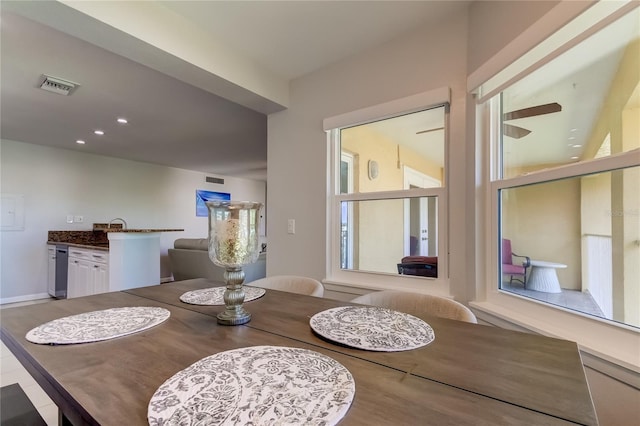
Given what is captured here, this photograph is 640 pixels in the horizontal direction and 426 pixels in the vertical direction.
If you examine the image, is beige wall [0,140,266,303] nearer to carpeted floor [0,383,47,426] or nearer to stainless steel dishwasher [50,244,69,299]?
stainless steel dishwasher [50,244,69,299]

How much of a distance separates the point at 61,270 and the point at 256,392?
5146mm

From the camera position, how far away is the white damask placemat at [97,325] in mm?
911

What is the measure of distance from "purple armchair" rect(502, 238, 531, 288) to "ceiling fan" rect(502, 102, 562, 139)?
565 millimetres

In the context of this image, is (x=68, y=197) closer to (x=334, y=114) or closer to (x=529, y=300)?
(x=334, y=114)

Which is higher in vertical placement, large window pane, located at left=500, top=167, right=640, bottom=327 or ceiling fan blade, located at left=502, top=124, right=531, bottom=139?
ceiling fan blade, located at left=502, top=124, right=531, bottom=139

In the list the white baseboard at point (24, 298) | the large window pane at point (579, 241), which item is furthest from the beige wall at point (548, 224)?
the white baseboard at point (24, 298)

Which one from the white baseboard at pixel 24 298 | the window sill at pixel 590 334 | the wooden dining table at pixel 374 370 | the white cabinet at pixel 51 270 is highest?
the wooden dining table at pixel 374 370

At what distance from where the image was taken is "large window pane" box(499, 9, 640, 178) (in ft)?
3.38

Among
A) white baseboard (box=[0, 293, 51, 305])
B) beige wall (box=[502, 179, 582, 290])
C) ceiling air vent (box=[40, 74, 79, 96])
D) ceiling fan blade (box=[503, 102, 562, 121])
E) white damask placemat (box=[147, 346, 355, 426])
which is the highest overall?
ceiling air vent (box=[40, 74, 79, 96])

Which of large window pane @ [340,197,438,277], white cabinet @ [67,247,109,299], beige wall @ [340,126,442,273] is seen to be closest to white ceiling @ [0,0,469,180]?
beige wall @ [340,126,442,273]

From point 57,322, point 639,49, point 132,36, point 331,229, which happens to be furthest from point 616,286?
point 132,36

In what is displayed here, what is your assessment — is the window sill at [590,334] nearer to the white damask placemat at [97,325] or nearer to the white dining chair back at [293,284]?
the white dining chair back at [293,284]

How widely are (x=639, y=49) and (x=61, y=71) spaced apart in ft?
A: 11.2

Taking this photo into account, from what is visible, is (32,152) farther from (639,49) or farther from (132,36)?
(639,49)
